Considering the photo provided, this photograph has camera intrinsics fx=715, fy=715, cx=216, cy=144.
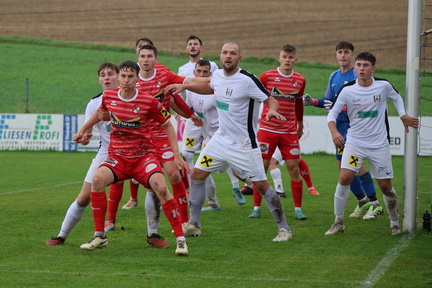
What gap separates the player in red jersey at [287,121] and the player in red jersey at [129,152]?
3.16 meters

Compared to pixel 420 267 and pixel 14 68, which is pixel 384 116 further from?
pixel 14 68

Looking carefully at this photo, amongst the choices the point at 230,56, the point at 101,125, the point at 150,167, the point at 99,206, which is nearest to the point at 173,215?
the point at 150,167

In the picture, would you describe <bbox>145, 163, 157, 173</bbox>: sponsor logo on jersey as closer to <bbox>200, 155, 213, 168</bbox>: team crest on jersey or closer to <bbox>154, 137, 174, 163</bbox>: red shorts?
<bbox>200, 155, 213, 168</bbox>: team crest on jersey

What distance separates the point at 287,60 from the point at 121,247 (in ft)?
13.4

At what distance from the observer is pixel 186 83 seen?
28.5ft

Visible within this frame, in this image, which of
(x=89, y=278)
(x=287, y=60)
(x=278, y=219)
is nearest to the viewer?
(x=89, y=278)

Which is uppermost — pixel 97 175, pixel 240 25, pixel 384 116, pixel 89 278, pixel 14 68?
pixel 240 25

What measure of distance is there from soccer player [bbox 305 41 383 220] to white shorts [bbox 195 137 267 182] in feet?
7.73

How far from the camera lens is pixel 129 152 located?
305 inches

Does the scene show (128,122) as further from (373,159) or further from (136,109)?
(373,159)

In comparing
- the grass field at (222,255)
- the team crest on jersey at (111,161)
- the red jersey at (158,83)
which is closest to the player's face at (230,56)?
the red jersey at (158,83)

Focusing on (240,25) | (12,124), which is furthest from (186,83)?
(240,25)

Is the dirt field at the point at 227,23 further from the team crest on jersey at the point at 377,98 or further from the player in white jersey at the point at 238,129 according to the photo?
the player in white jersey at the point at 238,129

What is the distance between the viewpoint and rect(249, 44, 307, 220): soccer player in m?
10.6
